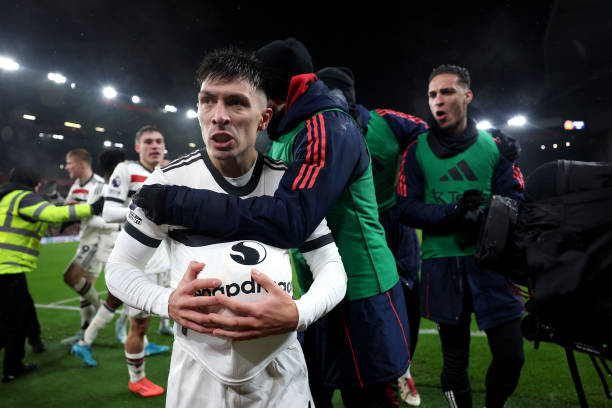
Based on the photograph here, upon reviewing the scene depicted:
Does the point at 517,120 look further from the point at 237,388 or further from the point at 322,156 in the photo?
the point at 237,388

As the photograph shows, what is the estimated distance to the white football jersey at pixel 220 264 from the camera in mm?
1149

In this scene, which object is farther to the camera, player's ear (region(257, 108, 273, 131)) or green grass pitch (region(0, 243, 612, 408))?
green grass pitch (region(0, 243, 612, 408))

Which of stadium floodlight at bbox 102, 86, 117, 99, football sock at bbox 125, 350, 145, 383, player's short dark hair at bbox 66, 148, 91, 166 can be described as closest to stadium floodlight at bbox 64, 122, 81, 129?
stadium floodlight at bbox 102, 86, 117, 99

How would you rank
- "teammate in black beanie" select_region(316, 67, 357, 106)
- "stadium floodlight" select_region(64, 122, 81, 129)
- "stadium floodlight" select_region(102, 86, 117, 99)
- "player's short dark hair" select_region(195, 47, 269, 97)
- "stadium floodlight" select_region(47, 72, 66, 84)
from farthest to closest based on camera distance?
"stadium floodlight" select_region(64, 122, 81, 129) → "stadium floodlight" select_region(102, 86, 117, 99) → "stadium floodlight" select_region(47, 72, 66, 84) → "teammate in black beanie" select_region(316, 67, 357, 106) → "player's short dark hair" select_region(195, 47, 269, 97)

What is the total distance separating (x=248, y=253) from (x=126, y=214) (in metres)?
2.88

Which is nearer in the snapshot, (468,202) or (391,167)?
(468,202)

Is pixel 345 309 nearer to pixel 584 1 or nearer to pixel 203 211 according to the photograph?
pixel 203 211

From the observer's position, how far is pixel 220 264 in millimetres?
1153

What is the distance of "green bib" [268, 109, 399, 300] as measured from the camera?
1603 mm

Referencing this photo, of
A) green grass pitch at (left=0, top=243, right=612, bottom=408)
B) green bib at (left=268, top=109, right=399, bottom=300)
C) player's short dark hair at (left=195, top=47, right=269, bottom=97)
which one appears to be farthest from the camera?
green grass pitch at (left=0, top=243, right=612, bottom=408)

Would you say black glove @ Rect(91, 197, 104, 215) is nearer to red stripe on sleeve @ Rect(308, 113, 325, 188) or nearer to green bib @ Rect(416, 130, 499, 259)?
green bib @ Rect(416, 130, 499, 259)

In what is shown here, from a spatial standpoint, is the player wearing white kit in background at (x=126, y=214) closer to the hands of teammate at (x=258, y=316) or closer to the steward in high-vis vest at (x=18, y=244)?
the steward in high-vis vest at (x=18, y=244)

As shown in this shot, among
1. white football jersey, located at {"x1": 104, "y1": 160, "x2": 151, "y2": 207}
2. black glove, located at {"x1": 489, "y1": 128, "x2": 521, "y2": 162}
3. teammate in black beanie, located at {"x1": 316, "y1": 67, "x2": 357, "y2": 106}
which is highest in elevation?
teammate in black beanie, located at {"x1": 316, "y1": 67, "x2": 357, "y2": 106}

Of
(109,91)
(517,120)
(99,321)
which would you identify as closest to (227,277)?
→ (99,321)
